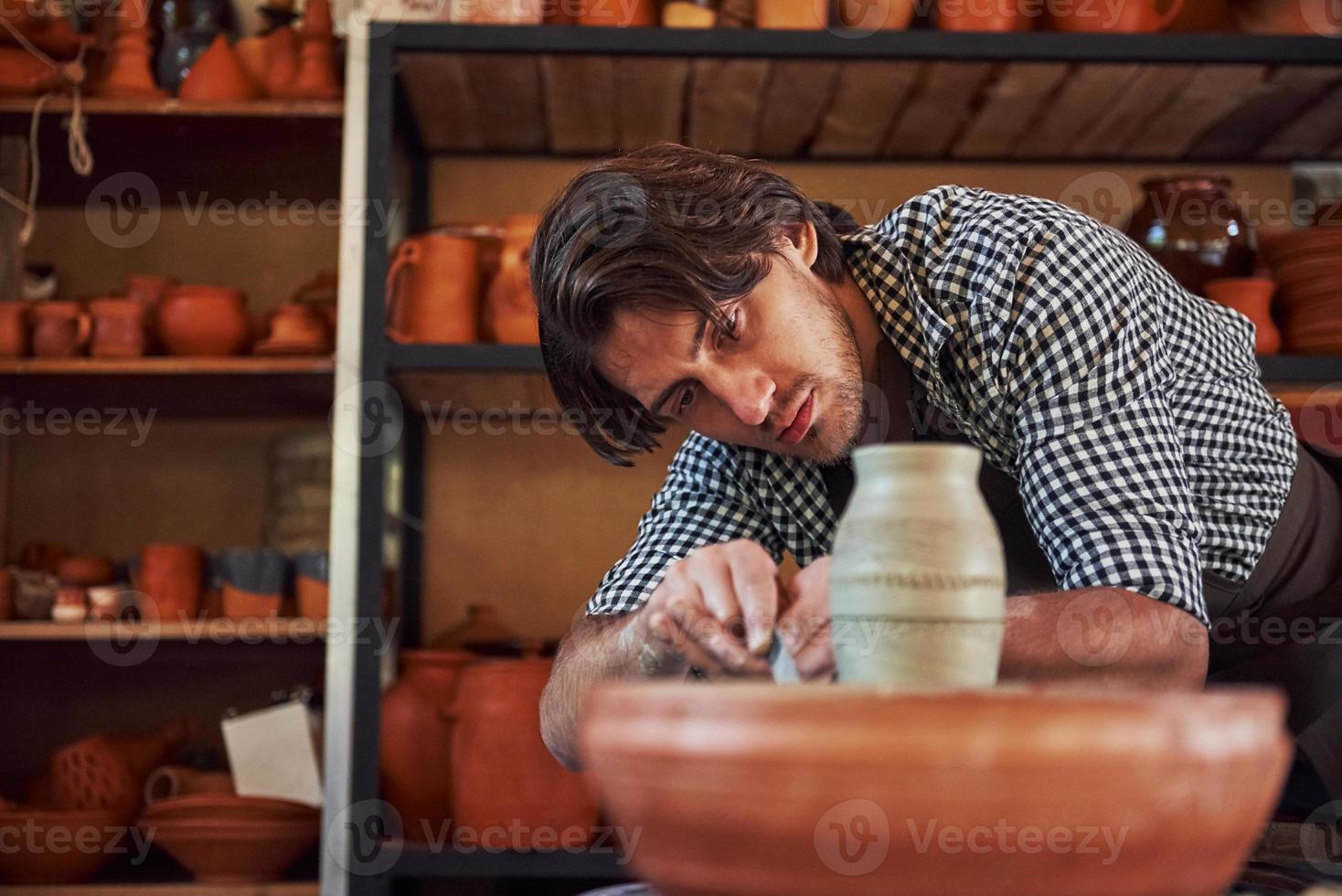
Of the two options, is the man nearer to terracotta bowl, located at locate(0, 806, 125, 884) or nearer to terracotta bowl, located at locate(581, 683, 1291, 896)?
terracotta bowl, located at locate(581, 683, 1291, 896)

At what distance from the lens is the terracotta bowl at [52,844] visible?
1.99 meters

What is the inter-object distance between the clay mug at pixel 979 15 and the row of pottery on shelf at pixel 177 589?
129 centimetres

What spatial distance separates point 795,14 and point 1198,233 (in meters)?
0.71

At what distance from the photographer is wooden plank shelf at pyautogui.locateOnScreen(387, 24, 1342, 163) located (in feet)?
6.51

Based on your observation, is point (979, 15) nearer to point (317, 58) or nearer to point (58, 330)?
point (317, 58)

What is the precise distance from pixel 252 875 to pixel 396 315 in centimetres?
90

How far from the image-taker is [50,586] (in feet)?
6.90

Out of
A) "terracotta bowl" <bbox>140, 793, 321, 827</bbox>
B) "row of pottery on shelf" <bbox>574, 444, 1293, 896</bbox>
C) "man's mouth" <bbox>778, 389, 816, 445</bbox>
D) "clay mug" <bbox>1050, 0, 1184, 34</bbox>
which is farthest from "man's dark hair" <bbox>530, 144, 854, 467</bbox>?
"terracotta bowl" <bbox>140, 793, 321, 827</bbox>

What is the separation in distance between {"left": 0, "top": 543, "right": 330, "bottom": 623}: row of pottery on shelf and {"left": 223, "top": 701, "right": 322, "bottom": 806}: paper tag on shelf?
20 cm

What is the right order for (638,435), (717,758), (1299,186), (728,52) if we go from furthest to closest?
(1299,186) → (728,52) → (638,435) → (717,758)

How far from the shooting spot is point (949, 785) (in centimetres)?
49

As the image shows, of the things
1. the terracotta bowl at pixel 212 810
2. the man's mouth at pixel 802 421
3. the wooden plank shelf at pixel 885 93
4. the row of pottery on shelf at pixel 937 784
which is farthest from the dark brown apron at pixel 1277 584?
the terracotta bowl at pixel 212 810

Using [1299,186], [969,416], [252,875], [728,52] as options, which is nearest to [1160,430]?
[969,416]

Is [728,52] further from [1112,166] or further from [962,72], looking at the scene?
[1112,166]
